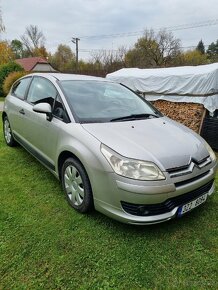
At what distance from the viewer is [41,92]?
3.93 meters

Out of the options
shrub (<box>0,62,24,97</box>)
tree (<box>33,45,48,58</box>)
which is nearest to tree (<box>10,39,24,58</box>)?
tree (<box>33,45,48,58</box>)

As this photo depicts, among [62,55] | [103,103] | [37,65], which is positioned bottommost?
[103,103]

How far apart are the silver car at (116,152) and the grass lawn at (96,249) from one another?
26 cm

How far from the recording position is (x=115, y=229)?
280cm

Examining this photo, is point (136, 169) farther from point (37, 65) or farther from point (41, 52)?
point (41, 52)

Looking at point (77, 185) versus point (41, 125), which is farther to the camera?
point (41, 125)

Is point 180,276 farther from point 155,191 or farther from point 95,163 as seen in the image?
point 95,163

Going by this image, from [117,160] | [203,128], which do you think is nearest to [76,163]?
[117,160]

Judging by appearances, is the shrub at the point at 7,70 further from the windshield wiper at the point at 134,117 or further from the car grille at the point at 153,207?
the car grille at the point at 153,207

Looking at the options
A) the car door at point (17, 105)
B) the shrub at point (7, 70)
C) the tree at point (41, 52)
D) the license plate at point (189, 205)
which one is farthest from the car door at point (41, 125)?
the tree at point (41, 52)

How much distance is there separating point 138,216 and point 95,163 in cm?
65

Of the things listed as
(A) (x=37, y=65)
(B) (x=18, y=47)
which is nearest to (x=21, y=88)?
(A) (x=37, y=65)

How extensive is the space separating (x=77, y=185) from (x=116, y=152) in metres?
0.73

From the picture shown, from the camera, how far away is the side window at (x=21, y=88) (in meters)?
4.55
